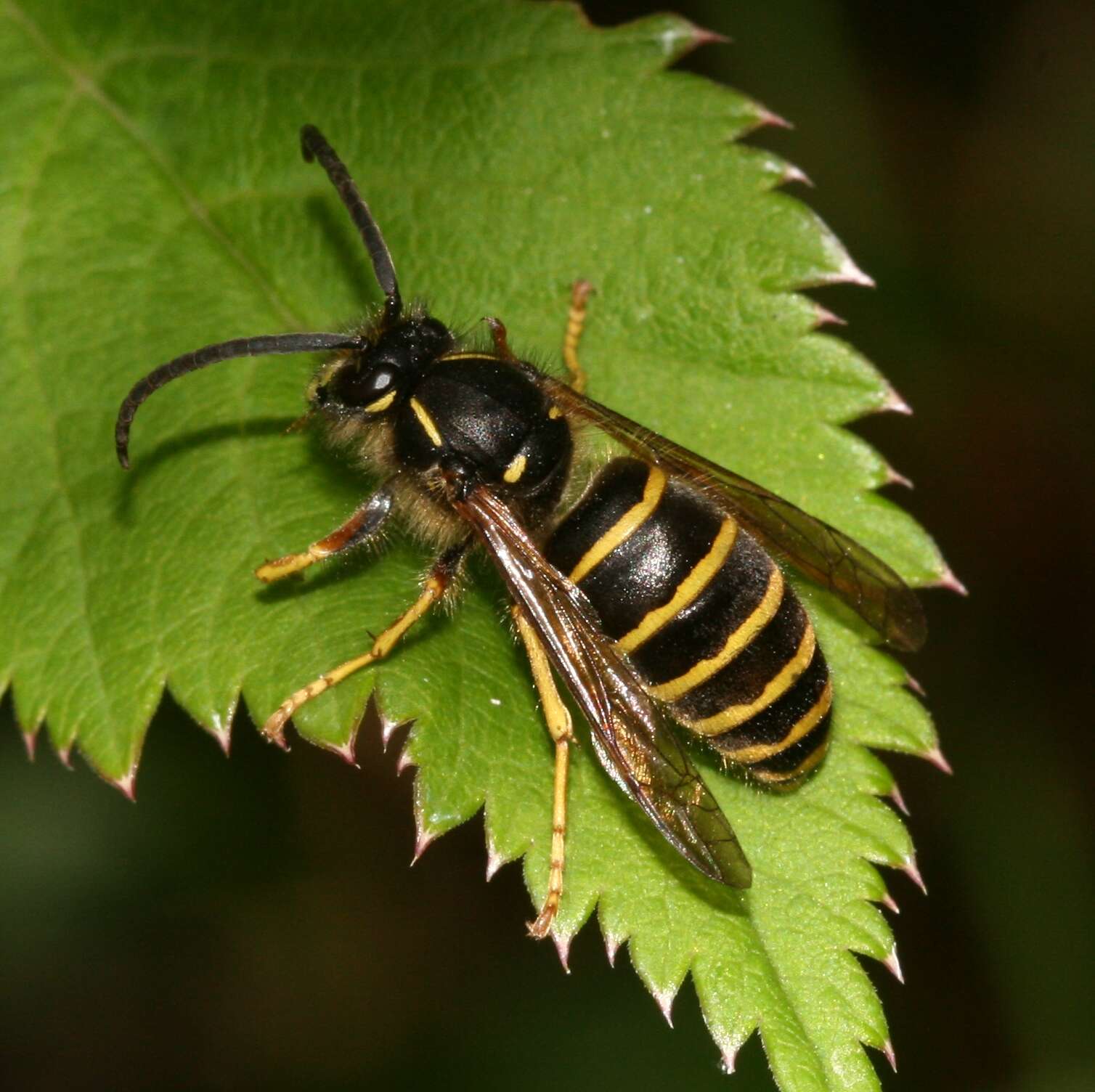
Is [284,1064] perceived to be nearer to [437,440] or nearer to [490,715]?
[490,715]

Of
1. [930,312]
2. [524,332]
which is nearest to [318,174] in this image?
[524,332]

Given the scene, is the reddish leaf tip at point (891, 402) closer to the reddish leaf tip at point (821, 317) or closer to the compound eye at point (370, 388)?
the reddish leaf tip at point (821, 317)

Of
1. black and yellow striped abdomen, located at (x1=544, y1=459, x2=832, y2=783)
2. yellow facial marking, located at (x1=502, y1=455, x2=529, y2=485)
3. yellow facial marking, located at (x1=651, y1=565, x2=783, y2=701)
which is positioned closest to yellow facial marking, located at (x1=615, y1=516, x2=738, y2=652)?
black and yellow striped abdomen, located at (x1=544, y1=459, x2=832, y2=783)

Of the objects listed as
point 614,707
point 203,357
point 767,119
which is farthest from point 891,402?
point 203,357

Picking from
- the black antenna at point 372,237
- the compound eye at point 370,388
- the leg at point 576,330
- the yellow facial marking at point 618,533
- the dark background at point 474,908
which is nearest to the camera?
the yellow facial marking at point 618,533

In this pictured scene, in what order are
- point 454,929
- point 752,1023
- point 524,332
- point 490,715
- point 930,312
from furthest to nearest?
point 930,312 → point 454,929 → point 524,332 → point 490,715 → point 752,1023

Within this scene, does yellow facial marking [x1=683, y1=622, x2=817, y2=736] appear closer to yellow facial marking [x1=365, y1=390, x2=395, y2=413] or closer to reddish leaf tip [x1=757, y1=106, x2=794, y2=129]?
yellow facial marking [x1=365, y1=390, x2=395, y2=413]

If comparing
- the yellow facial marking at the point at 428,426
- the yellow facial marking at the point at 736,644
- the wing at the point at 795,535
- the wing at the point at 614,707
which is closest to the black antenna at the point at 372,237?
the yellow facial marking at the point at 428,426
